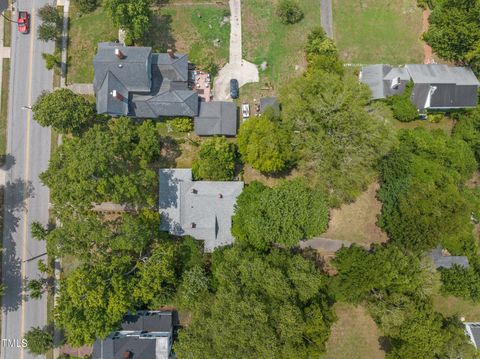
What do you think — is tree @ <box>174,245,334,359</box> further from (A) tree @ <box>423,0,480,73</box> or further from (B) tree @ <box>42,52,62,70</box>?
(A) tree @ <box>423,0,480,73</box>

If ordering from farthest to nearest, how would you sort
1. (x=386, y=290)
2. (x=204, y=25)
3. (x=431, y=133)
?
(x=204, y=25), (x=431, y=133), (x=386, y=290)

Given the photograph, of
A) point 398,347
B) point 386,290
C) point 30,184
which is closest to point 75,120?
point 30,184

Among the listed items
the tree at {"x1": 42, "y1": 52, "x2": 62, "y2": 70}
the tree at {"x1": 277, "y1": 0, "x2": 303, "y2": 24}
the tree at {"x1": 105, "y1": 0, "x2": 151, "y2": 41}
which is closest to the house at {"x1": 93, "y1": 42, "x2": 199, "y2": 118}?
the tree at {"x1": 105, "y1": 0, "x2": 151, "y2": 41}

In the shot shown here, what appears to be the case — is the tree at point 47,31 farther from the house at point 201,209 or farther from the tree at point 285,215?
the tree at point 285,215

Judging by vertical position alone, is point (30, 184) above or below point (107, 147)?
below

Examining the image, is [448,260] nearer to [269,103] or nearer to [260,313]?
[260,313]

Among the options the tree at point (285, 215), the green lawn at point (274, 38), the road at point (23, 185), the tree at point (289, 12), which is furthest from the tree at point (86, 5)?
the tree at point (285, 215)

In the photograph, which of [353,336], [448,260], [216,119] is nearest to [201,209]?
[216,119]

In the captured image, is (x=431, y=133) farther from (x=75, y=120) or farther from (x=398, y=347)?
(x=75, y=120)
